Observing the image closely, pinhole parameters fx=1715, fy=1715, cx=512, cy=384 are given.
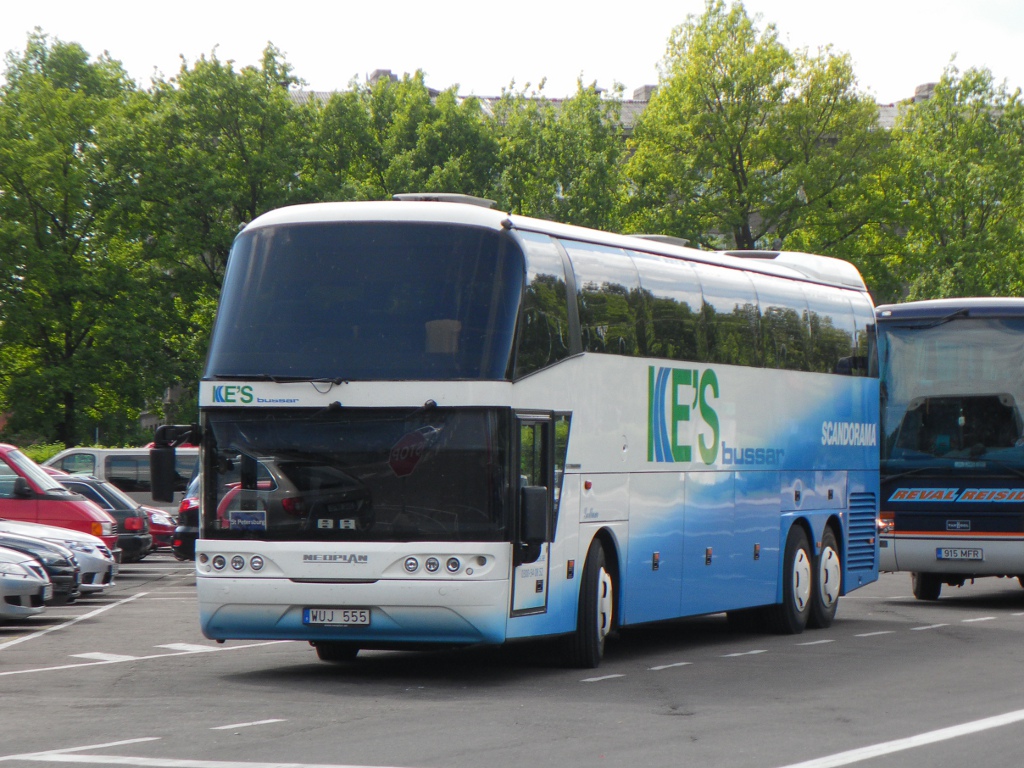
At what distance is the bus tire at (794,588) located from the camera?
1808 cm

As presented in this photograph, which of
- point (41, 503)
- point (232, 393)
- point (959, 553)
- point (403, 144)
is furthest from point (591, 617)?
point (403, 144)

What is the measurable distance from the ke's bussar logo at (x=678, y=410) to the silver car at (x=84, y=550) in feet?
28.8

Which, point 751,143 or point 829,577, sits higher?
point 751,143

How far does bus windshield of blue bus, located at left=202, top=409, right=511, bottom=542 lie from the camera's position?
12.5m

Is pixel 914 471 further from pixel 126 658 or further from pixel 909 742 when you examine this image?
pixel 909 742

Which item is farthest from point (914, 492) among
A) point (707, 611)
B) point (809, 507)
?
point (707, 611)

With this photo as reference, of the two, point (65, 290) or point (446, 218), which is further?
point (65, 290)

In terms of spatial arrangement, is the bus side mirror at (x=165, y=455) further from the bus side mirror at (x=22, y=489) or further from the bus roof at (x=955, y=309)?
the bus roof at (x=955, y=309)

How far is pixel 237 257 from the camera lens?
13.4m

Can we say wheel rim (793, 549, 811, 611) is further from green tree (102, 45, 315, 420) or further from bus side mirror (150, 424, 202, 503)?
green tree (102, 45, 315, 420)

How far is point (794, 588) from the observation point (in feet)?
59.8

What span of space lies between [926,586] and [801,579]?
211 inches

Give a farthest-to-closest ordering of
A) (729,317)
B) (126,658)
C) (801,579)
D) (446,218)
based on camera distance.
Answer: (801,579)
(729,317)
(126,658)
(446,218)

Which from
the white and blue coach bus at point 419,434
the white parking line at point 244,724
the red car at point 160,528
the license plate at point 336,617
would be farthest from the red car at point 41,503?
the white parking line at point 244,724
